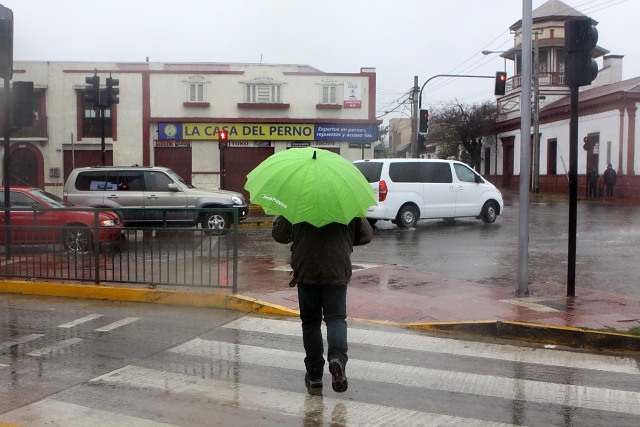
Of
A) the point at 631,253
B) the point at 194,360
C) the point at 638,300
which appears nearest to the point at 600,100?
the point at 631,253

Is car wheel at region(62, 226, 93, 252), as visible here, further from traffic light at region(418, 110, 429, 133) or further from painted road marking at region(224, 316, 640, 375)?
traffic light at region(418, 110, 429, 133)

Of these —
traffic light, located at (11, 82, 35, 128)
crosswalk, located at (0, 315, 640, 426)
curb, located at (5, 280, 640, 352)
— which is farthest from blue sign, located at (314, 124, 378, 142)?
crosswalk, located at (0, 315, 640, 426)

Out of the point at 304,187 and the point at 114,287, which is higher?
the point at 304,187

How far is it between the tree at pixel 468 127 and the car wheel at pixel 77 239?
4429 cm

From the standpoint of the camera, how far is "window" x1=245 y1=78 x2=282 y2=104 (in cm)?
3344

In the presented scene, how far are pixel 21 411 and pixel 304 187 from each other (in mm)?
2581

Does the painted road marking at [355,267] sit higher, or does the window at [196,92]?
the window at [196,92]

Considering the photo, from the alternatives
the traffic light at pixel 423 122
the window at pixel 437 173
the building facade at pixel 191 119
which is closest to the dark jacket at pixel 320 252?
the window at pixel 437 173

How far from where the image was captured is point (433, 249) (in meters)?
15.2

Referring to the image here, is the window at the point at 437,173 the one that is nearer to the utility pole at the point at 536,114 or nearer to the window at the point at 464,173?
the window at the point at 464,173

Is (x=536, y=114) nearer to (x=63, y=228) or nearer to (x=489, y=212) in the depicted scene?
(x=489, y=212)

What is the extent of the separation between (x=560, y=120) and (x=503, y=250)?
29363mm

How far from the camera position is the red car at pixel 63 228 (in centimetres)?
1000

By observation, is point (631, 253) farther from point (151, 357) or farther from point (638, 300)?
point (151, 357)
